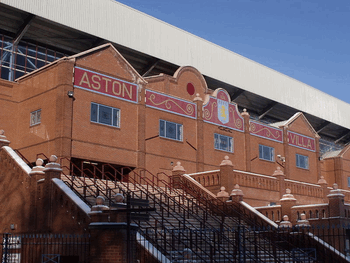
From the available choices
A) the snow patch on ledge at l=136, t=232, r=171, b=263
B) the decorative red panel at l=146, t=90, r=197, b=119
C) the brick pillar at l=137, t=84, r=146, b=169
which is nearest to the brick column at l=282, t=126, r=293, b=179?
the decorative red panel at l=146, t=90, r=197, b=119

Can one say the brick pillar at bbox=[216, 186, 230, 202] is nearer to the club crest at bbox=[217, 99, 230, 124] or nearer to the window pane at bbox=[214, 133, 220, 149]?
the window pane at bbox=[214, 133, 220, 149]

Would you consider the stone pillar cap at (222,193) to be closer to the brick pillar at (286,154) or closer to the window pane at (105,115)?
the window pane at (105,115)

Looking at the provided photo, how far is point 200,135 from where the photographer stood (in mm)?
34688

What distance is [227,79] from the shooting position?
47.3 meters

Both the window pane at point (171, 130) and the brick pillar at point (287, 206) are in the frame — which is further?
the window pane at point (171, 130)

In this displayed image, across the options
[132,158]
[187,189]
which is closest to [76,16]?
[132,158]

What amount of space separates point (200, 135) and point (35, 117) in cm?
1147

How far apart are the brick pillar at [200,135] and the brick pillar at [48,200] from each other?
1544 centimetres

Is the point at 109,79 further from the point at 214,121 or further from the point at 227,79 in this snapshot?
the point at 227,79

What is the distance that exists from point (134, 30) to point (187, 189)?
1729 cm

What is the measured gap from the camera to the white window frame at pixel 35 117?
94.5ft

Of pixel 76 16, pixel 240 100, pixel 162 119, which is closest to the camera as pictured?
pixel 162 119

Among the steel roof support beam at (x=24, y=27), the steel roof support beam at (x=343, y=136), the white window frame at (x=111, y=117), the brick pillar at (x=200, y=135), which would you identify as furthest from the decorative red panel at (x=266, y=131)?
the steel roof support beam at (x=343, y=136)

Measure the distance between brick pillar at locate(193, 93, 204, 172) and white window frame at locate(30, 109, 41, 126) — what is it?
11210 mm
